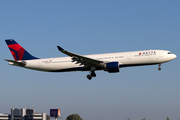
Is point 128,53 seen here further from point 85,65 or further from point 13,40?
point 13,40

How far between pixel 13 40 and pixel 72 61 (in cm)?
1495

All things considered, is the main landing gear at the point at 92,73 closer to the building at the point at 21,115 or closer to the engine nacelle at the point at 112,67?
the engine nacelle at the point at 112,67

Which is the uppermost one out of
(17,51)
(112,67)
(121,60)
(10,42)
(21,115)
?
(10,42)

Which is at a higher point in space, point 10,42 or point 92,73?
point 10,42

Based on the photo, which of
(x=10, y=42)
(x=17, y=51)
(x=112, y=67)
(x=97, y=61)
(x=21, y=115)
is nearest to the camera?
(x=112, y=67)

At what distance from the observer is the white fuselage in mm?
40875

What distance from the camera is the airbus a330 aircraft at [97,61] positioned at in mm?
40781

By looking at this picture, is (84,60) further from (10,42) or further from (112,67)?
(10,42)

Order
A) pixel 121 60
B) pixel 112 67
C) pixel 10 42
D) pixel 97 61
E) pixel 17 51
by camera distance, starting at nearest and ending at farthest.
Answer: pixel 112 67, pixel 97 61, pixel 121 60, pixel 17 51, pixel 10 42

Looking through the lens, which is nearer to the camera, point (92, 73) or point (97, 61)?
point (97, 61)

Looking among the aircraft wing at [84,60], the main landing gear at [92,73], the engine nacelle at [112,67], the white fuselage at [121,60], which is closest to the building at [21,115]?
the white fuselage at [121,60]

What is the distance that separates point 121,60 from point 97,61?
3.86 meters

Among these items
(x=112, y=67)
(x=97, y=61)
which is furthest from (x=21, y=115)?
(x=112, y=67)

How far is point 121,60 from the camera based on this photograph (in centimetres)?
4141
